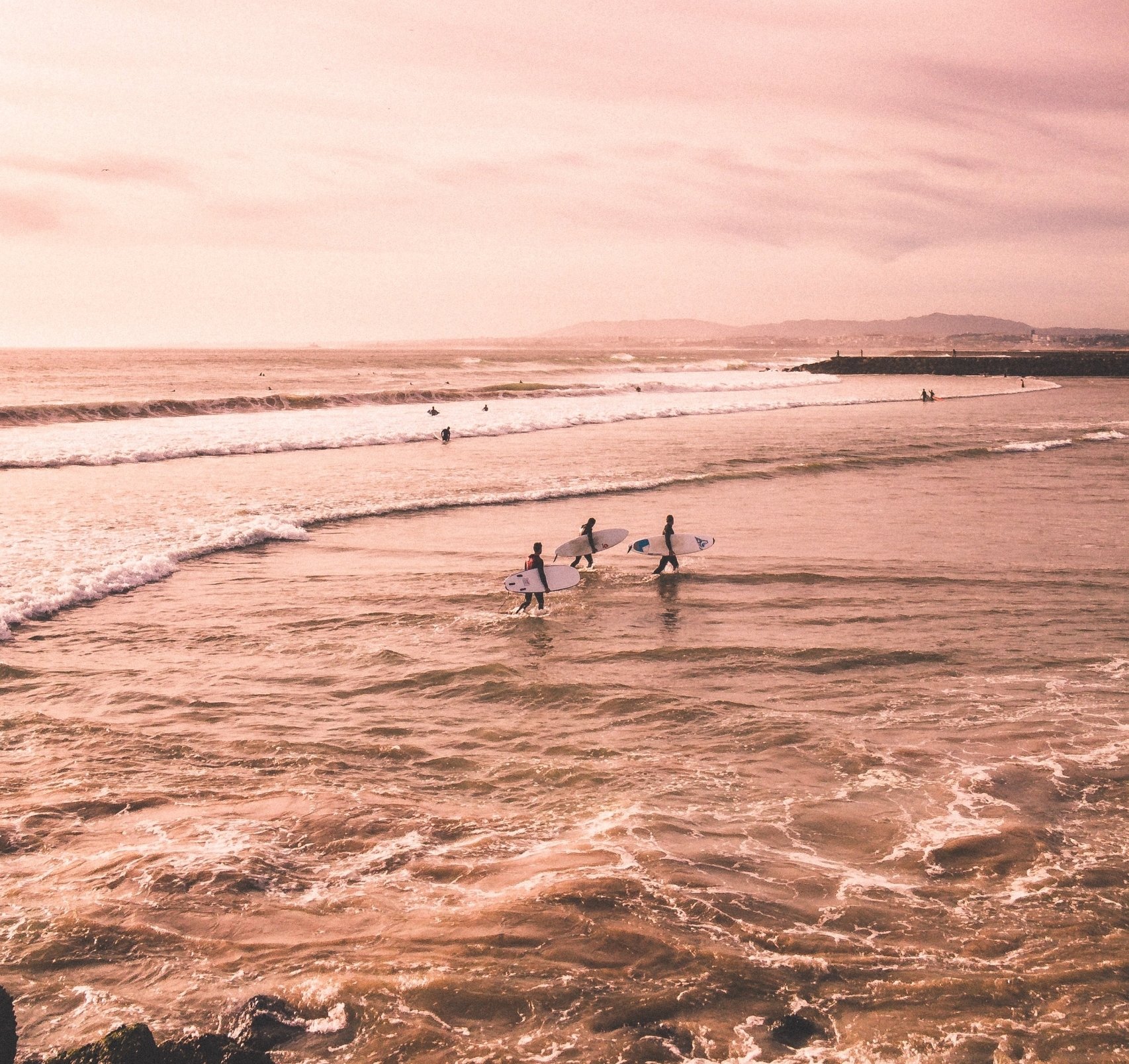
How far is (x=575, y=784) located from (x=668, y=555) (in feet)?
31.5

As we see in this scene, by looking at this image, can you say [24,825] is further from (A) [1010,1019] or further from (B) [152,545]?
(B) [152,545]

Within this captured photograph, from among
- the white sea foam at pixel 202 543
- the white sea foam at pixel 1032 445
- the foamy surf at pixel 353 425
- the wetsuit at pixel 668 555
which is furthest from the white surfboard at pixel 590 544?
the white sea foam at pixel 1032 445

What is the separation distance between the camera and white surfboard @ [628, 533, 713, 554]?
19.0 m

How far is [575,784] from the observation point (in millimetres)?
9461

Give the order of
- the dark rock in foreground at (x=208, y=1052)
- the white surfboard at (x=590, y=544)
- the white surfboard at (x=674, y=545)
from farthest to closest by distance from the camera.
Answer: the white surfboard at (x=590, y=544) < the white surfboard at (x=674, y=545) < the dark rock in foreground at (x=208, y=1052)

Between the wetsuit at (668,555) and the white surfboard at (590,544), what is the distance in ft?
5.39

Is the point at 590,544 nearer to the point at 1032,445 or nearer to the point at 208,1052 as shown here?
the point at 208,1052

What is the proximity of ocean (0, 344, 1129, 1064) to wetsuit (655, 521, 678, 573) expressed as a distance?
1.22 feet

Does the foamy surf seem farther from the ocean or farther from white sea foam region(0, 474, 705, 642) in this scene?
white sea foam region(0, 474, 705, 642)

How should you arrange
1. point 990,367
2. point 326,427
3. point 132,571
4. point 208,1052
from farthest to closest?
point 990,367 → point 326,427 → point 132,571 → point 208,1052

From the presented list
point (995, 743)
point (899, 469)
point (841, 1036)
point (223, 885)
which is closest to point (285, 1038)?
point (223, 885)

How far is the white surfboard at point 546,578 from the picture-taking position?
16406mm

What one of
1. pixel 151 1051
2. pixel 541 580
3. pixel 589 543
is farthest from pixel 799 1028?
pixel 589 543

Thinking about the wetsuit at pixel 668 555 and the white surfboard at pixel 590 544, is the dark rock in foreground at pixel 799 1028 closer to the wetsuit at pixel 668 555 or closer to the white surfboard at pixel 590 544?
the wetsuit at pixel 668 555
